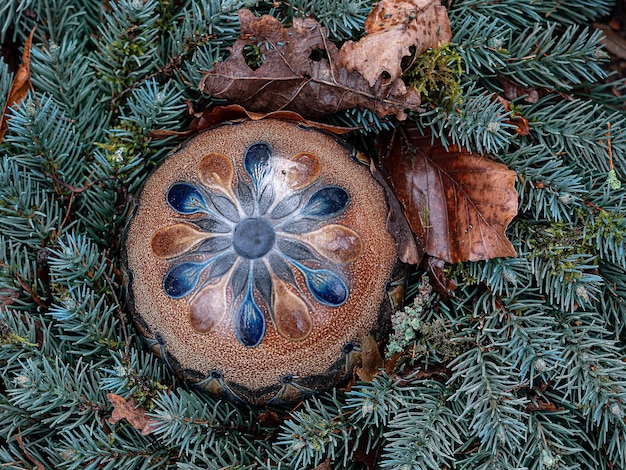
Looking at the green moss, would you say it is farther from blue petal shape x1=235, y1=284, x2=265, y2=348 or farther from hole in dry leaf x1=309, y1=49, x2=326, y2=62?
blue petal shape x1=235, y1=284, x2=265, y2=348

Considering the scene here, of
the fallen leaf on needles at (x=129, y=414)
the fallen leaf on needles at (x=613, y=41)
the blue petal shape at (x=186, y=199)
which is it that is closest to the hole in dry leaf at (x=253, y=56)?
the blue petal shape at (x=186, y=199)

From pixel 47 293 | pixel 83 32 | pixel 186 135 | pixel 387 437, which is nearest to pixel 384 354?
pixel 387 437

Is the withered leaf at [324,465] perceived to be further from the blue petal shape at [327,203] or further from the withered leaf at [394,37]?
the withered leaf at [394,37]

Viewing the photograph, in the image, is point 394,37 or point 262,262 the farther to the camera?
point 394,37

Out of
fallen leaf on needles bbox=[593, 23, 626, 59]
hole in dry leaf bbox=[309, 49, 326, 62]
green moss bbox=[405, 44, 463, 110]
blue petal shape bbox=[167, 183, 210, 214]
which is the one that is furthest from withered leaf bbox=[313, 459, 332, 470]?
fallen leaf on needles bbox=[593, 23, 626, 59]

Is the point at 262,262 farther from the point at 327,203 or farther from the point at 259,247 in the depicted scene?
the point at 327,203

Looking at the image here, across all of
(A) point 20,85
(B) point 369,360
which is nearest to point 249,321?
(B) point 369,360

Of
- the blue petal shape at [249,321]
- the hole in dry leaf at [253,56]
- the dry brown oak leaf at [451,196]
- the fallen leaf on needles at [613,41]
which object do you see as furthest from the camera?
the fallen leaf on needles at [613,41]
